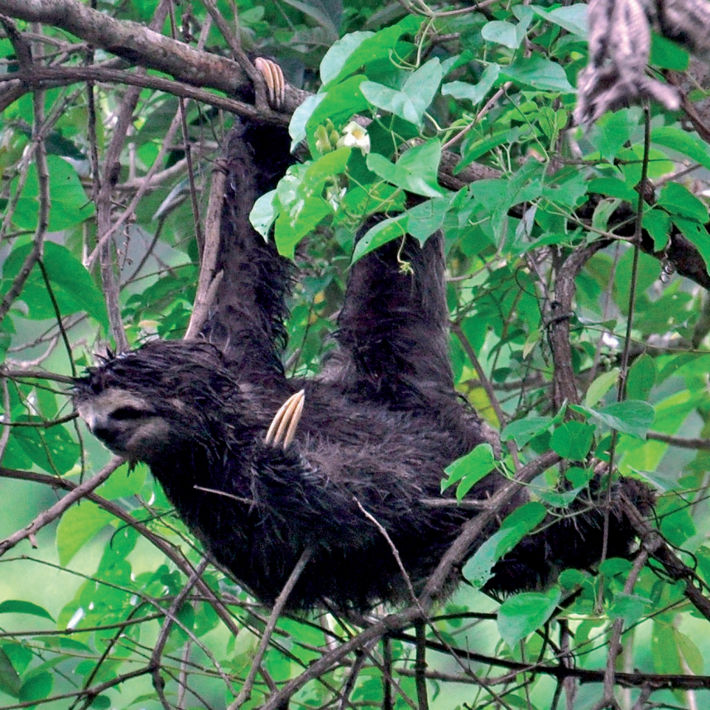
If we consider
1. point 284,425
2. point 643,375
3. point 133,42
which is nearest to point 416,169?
point 133,42

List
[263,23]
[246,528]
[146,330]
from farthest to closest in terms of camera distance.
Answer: [146,330] → [263,23] → [246,528]

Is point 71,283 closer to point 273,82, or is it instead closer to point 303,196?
point 273,82

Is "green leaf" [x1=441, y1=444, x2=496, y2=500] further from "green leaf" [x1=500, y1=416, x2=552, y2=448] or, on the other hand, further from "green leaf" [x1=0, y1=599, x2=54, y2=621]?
"green leaf" [x1=0, y1=599, x2=54, y2=621]

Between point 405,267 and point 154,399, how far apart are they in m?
0.76

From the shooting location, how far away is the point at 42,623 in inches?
446

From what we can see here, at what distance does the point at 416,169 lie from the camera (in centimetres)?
162

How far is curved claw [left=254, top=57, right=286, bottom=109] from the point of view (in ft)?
9.14

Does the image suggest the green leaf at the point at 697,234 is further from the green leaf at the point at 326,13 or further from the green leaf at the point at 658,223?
the green leaf at the point at 326,13

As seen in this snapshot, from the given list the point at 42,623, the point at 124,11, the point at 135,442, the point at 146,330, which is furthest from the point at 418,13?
the point at 42,623

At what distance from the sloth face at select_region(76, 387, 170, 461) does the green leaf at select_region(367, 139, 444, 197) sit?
1.28 meters

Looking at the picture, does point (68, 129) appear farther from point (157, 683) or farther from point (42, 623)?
point (42, 623)

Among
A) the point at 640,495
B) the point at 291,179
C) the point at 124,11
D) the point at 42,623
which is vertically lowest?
the point at 42,623

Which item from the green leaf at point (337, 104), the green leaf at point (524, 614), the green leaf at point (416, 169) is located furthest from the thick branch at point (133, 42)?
the green leaf at point (524, 614)

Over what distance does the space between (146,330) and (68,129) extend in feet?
3.09
